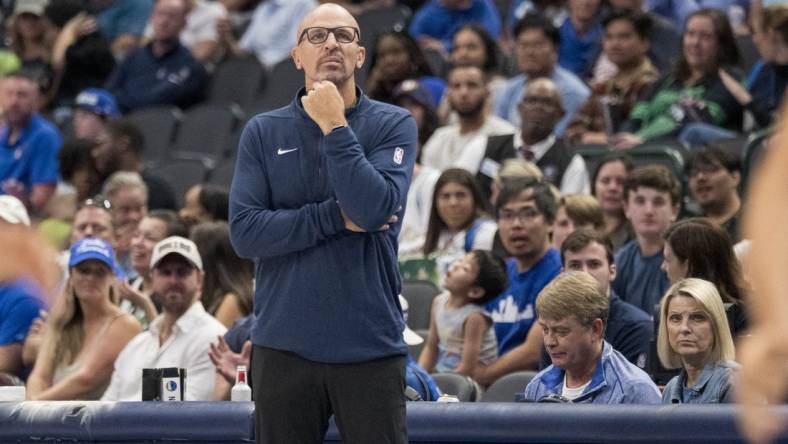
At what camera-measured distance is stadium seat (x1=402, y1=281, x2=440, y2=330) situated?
7.61 metres

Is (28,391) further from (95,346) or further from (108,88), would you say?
(108,88)

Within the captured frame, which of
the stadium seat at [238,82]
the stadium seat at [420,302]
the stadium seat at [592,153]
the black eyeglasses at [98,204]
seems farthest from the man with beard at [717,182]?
the stadium seat at [238,82]

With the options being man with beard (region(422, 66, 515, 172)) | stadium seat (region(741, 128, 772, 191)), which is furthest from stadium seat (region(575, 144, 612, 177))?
stadium seat (region(741, 128, 772, 191))

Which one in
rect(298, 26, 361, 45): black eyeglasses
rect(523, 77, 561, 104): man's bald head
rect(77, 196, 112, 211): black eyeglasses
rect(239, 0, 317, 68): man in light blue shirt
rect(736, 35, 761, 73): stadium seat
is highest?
rect(239, 0, 317, 68): man in light blue shirt

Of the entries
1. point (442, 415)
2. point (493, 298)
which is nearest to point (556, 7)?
point (493, 298)

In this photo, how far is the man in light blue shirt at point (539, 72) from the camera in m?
9.80

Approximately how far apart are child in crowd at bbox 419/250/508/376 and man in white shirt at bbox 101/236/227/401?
1100mm

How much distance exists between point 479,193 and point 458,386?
7.13 ft

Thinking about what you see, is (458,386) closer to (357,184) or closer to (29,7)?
(357,184)

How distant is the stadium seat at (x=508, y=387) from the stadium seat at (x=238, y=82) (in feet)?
19.9

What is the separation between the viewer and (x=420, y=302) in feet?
25.1

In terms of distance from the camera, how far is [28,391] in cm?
686

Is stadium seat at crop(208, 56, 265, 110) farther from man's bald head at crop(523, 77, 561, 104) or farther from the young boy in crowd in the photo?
the young boy in crowd

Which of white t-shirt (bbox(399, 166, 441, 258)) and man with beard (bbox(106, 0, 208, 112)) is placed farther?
man with beard (bbox(106, 0, 208, 112))
